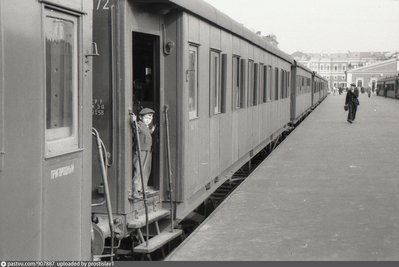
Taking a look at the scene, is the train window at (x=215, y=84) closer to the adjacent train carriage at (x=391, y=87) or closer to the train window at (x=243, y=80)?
the train window at (x=243, y=80)

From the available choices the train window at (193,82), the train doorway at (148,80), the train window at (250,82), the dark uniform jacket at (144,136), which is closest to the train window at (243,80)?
the train window at (250,82)

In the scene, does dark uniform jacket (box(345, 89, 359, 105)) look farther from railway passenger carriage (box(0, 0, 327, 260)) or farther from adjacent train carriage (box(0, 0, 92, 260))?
adjacent train carriage (box(0, 0, 92, 260))

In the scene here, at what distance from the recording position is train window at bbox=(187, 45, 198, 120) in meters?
7.46

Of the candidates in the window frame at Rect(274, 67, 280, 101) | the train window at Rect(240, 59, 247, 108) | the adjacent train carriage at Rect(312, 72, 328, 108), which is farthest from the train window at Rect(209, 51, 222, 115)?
the adjacent train carriage at Rect(312, 72, 328, 108)

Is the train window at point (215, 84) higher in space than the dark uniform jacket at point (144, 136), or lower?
higher

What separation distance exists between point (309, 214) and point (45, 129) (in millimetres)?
4435

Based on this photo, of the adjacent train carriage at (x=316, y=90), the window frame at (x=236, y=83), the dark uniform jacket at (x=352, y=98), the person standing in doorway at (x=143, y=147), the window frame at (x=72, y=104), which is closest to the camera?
the window frame at (x=72, y=104)

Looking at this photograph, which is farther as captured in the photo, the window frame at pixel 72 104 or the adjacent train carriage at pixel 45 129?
the window frame at pixel 72 104

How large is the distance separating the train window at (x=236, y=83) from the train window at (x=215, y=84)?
119 cm

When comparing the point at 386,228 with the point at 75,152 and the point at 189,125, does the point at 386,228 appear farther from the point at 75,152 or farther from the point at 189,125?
the point at 75,152

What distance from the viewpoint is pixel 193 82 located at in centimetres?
767

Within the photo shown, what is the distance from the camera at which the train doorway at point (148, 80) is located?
6.84 m

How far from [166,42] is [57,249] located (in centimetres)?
320

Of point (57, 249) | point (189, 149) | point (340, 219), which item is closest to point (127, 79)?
point (189, 149)
